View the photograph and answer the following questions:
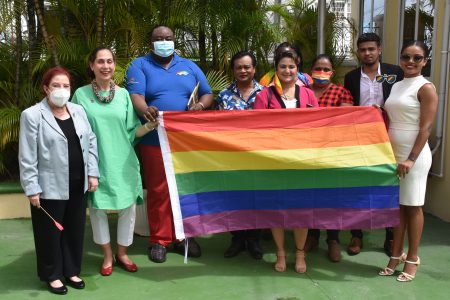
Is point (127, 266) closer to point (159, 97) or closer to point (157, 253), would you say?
point (157, 253)

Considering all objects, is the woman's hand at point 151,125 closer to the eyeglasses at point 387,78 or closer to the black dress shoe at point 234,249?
the black dress shoe at point 234,249

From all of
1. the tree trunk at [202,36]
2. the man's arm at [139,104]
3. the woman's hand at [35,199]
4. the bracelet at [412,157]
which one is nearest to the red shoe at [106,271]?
the woman's hand at [35,199]

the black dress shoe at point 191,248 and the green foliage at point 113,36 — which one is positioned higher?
the green foliage at point 113,36

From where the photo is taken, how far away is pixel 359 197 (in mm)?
3807

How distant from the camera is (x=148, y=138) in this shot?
4137mm

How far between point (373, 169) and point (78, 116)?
2.15 metres

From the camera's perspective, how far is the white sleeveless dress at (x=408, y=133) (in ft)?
11.7

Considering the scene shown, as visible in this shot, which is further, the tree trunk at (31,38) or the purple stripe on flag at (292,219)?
the tree trunk at (31,38)

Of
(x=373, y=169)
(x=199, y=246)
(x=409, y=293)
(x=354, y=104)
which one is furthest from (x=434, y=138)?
(x=199, y=246)

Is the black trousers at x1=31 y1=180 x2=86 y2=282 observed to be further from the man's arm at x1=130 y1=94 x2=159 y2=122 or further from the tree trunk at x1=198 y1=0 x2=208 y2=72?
the tree trunk at x1=198 y1=0 x2=208 y2=72

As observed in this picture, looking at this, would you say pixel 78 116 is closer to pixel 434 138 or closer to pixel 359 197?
pixel 359 197

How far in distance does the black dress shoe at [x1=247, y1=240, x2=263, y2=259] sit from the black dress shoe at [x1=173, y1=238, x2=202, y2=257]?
43 cm

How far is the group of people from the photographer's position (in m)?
3.41

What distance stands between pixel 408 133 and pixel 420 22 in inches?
105
